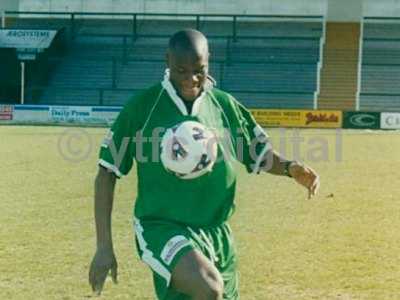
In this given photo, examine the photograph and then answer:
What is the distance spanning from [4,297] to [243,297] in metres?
1.65

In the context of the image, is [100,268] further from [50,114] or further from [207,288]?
[50,114]

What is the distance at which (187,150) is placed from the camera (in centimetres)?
393

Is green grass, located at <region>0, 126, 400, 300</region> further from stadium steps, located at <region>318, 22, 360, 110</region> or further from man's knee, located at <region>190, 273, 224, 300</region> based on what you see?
stadium steps, located at <region>318, 22, 360, 110</region>

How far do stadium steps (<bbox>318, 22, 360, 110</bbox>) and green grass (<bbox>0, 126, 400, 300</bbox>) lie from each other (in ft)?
77.6

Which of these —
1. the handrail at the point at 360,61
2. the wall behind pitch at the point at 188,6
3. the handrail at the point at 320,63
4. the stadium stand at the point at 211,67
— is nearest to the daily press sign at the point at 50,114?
the stadium stand at the point at 211,67

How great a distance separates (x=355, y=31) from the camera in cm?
4222

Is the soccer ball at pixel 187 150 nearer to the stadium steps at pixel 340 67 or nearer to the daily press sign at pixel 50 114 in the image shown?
the daily press sign at pixel 50 114

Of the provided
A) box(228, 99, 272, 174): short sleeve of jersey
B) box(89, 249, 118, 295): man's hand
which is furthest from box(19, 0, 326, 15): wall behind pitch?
box(89, 249, 118, 295): man's hand

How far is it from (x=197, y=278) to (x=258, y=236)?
17.0 feet

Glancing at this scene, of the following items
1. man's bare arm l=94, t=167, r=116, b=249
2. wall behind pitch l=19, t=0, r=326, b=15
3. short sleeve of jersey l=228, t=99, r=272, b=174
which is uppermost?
wall behind pitch l=19, t=0, r=326, b=15

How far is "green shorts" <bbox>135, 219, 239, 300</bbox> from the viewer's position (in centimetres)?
387

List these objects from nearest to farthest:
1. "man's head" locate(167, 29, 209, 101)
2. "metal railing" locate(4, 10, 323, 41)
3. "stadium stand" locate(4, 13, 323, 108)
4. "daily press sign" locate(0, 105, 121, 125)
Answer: "man's head" locate(167, 29, 209, 101) < "daily press sign" locate(0, 105, 121, 125) < "stadium stand" locate(4, 13, 323, 108) < "metal railing" locate(4, 10, 323, 41)

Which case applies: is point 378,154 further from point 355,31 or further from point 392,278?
point 355,31

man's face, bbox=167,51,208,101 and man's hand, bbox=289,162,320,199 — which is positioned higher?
man's face, bbox=167,51,208,101
